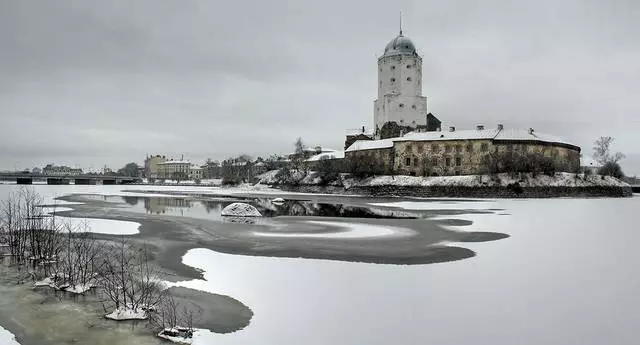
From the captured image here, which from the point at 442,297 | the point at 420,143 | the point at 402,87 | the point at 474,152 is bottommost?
the point at 442,297

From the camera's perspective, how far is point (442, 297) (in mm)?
8969

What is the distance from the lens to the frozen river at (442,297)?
6.99 m

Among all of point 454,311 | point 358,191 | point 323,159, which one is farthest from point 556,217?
point 323,159

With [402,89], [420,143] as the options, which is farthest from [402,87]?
[420,143]

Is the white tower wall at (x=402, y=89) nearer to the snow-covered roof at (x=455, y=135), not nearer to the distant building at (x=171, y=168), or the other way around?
the snow-covered roof at (x=455, y=135)

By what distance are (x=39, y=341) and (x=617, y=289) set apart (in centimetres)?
1081

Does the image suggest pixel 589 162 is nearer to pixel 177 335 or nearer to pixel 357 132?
pixel 357 132

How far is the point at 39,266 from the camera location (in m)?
12.6

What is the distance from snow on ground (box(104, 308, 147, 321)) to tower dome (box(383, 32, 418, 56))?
74.1 meters

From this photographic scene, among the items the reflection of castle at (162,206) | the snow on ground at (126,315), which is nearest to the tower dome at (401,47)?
the reflection of castle at (162,206)

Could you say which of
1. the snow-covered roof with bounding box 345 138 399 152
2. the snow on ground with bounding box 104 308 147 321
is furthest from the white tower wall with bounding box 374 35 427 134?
the snow on ground with bounding box 104 308 147 321

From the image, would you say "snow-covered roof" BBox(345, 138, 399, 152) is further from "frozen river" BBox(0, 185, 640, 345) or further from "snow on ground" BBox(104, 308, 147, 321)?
"snow on ground" BBox(104, 308, 147, 321)

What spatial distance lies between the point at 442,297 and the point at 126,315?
588cm

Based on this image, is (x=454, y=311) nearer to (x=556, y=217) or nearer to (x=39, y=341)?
(x=39, y=341)
